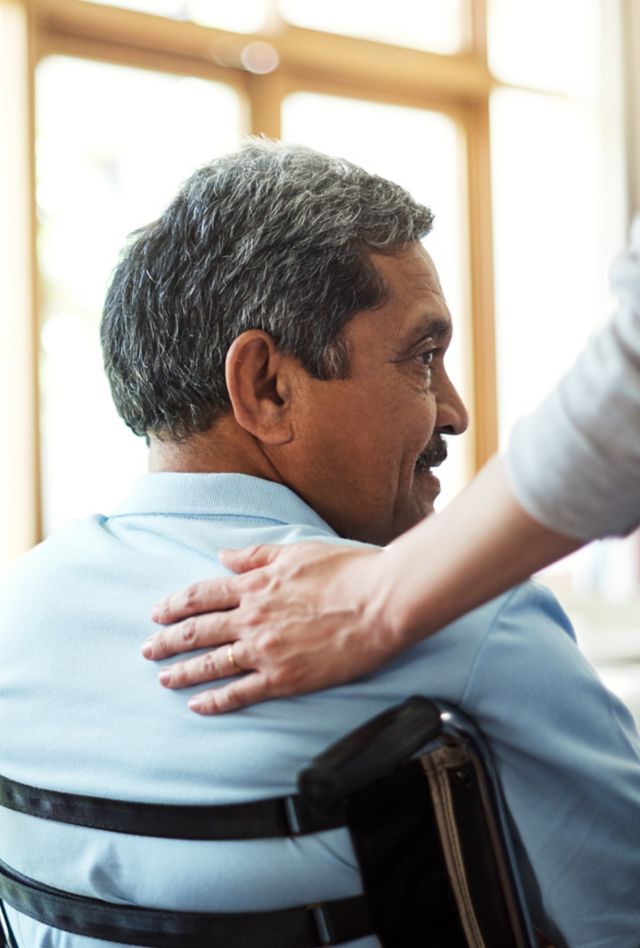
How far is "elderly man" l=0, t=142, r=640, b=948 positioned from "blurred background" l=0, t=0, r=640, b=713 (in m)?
1.66

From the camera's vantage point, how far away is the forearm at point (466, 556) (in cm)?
76

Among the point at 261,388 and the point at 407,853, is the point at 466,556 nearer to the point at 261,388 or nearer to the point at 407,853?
the point at 407,853

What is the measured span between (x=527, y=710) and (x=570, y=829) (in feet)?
0.38

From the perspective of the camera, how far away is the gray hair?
1135 millimetres

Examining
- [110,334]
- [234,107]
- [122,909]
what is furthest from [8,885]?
[234,107]

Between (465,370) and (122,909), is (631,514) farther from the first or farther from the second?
(465,370)

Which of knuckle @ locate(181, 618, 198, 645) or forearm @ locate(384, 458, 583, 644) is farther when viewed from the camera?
knuckle @ locate(181, 618, 198, 645)

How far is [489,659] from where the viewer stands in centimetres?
88

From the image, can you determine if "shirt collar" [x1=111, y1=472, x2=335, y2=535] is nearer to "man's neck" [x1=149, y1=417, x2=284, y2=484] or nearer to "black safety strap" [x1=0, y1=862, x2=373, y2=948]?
"man's neck" [x1=149, y1=417, x2=284, y2=484]

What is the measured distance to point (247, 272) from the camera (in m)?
1.14

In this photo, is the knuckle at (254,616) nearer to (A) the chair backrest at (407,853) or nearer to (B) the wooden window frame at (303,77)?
(A) the chair backrest at (407,853)

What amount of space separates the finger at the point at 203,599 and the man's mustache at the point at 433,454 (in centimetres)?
40

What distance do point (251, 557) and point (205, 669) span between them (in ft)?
0.38

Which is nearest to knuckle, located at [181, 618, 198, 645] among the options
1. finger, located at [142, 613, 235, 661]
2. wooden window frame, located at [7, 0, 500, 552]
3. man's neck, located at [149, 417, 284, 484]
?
finger, located at [142, 613, 235, 661]
